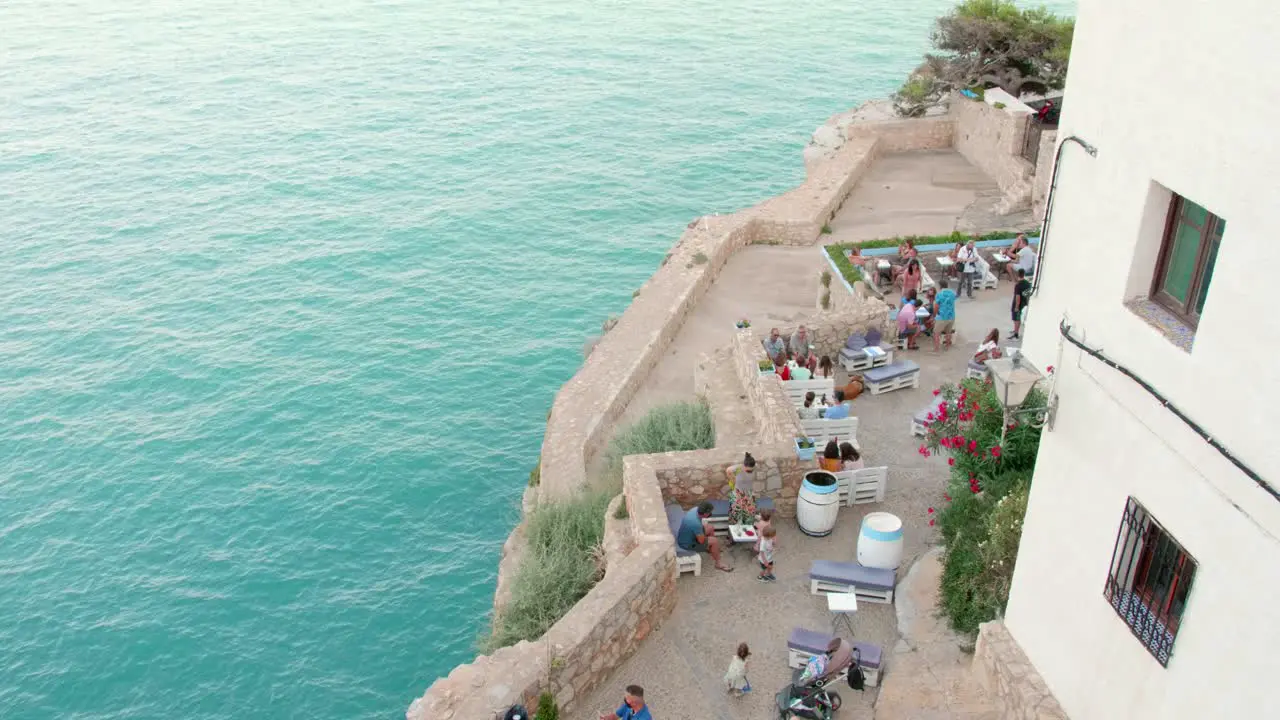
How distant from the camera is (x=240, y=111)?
5881 centimetres

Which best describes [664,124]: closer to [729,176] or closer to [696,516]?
[729,176]

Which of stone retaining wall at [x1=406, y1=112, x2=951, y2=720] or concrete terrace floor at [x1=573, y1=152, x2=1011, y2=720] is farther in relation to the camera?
concrete terrace floor at [x1=573, y1=152, x2=1011, y2=720]

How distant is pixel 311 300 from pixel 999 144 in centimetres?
2473

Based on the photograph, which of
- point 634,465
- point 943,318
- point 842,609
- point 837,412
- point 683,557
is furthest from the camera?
point 943,318

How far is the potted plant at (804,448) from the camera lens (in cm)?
1656

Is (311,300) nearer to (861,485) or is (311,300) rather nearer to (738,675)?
(861,485)

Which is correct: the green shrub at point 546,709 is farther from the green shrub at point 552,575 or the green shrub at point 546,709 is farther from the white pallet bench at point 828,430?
the white pallet bench at point 828,430

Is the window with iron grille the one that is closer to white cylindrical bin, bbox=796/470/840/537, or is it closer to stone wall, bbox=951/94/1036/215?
white cylindrical bin, bbox=796/470/840/537

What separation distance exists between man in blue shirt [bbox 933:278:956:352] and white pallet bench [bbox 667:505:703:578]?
871 cm

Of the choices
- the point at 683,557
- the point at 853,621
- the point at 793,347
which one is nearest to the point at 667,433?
the point at 793,347

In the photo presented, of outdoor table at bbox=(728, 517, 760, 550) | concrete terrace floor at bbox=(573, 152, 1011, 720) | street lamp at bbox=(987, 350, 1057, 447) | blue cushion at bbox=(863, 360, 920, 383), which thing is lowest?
concrete terrace floor at bbox=(573, 152, 1011, 720)

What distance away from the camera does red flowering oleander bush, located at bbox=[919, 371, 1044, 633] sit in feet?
44.2

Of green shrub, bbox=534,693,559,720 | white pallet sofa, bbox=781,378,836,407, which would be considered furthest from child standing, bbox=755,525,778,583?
white pallet sofa, bbox=781,378,836,407

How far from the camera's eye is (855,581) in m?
14.7
